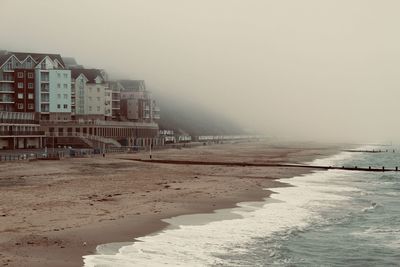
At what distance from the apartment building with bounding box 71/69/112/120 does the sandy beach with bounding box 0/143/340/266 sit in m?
78.2

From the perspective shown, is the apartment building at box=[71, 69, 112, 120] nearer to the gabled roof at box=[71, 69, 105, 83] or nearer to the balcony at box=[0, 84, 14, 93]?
the gabled roof at box=[71, 69, 105, 83]

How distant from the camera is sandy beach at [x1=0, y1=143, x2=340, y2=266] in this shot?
20.4 m

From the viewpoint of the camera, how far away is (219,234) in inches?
984

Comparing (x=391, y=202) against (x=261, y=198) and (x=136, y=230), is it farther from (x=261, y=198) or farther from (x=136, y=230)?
(x=136, y=230)

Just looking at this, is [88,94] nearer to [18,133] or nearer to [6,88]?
[6,88]

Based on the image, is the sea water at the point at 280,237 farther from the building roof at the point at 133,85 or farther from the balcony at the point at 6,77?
the building roof at the point at 133,85

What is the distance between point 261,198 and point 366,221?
36.6 ft

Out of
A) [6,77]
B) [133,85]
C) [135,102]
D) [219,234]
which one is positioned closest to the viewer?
[219,234]

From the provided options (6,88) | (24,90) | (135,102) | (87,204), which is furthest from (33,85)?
(87,204)

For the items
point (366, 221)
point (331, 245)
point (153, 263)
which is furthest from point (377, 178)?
point (153, 263)

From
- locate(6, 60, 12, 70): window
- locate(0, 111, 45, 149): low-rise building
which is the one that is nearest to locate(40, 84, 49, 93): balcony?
locate(0, 111, 45, 149): low-rise building

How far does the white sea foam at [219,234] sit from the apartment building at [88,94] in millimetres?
105536

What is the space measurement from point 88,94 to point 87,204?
112780mm

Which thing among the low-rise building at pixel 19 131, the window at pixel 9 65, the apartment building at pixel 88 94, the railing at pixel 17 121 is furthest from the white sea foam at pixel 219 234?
the apartment building at pixel 88 94
